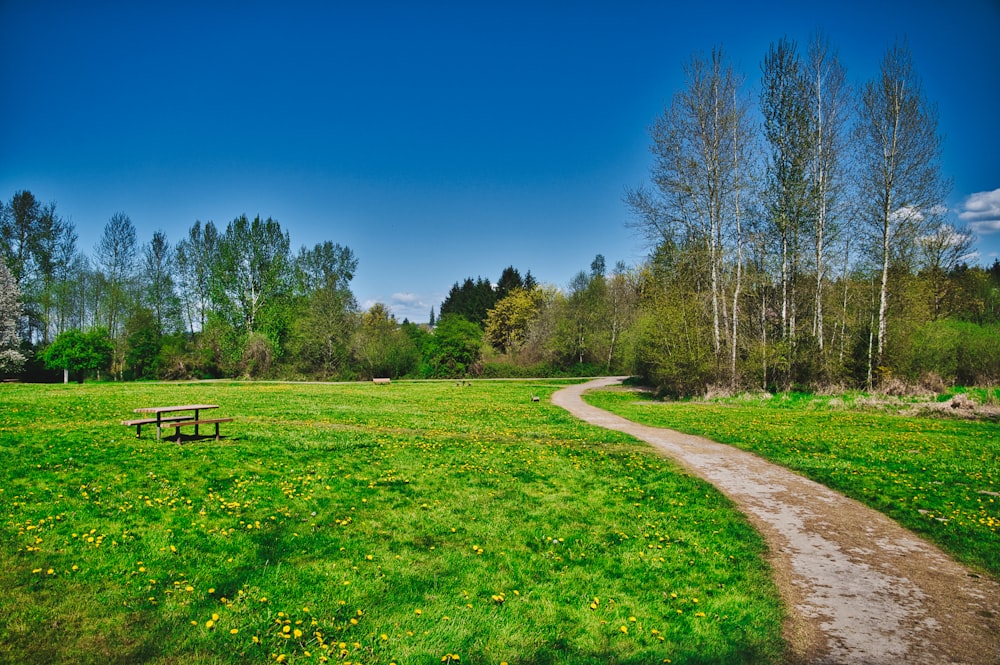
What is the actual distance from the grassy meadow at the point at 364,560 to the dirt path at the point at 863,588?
0.35 metres

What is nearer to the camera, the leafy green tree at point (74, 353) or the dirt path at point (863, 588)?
the dirt path at point (863, 588)

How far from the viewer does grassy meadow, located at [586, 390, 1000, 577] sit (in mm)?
7805

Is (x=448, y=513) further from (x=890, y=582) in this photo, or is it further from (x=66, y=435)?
(x=66, y=435)

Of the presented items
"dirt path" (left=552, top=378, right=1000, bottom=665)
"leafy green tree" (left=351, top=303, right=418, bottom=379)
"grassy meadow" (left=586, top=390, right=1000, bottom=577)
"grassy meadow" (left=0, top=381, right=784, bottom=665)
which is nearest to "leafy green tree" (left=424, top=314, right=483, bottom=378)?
"leafy green tree" (left=351, top=303, right=418, bottom=379)

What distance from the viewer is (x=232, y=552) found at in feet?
20.3

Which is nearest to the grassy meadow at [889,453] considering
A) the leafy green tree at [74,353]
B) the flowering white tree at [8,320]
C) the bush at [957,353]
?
the bush at [957,353]

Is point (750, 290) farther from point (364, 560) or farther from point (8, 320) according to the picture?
point (8, 320)

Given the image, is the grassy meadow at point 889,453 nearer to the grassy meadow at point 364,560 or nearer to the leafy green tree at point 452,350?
the grassy meadow at point 364,560

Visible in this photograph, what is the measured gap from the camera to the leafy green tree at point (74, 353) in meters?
41.1

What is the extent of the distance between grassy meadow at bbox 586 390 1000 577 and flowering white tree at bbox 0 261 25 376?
1786 inches

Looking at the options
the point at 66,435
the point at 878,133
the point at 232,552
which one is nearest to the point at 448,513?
the point at 232,552

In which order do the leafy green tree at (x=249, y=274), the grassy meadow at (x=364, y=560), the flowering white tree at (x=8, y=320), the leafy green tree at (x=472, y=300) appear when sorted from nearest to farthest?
the grassy meadow at (x=364, y=560)
the flowering white tree at (x=8, y=320)
the leafy green tree at (x=249, y=274)
the leafy green tree at (x=472, y=300)

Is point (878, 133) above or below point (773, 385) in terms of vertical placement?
above

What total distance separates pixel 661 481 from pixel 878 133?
28678 mm
